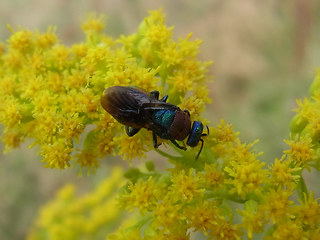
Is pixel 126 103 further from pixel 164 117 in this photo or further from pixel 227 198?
pixel 227 198

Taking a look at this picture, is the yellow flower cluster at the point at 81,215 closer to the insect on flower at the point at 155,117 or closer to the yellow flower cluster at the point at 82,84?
the yellow flower cluster at the point at 82,84

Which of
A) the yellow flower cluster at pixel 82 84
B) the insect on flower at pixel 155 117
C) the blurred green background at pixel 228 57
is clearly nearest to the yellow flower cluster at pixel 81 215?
the blurred green background at pixel 228 57

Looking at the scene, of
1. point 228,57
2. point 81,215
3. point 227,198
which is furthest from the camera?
point 228,57

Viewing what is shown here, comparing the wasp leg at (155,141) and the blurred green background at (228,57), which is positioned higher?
the blurred green background at (228,57)

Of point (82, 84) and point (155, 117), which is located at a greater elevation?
point (82, 84)

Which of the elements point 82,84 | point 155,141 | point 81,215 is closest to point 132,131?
point 155,141

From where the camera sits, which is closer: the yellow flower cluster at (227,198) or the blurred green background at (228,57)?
the yellow flower cluster at (227,198)

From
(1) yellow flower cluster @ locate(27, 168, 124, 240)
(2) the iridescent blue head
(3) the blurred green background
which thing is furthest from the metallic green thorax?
(3) the blurred green background
